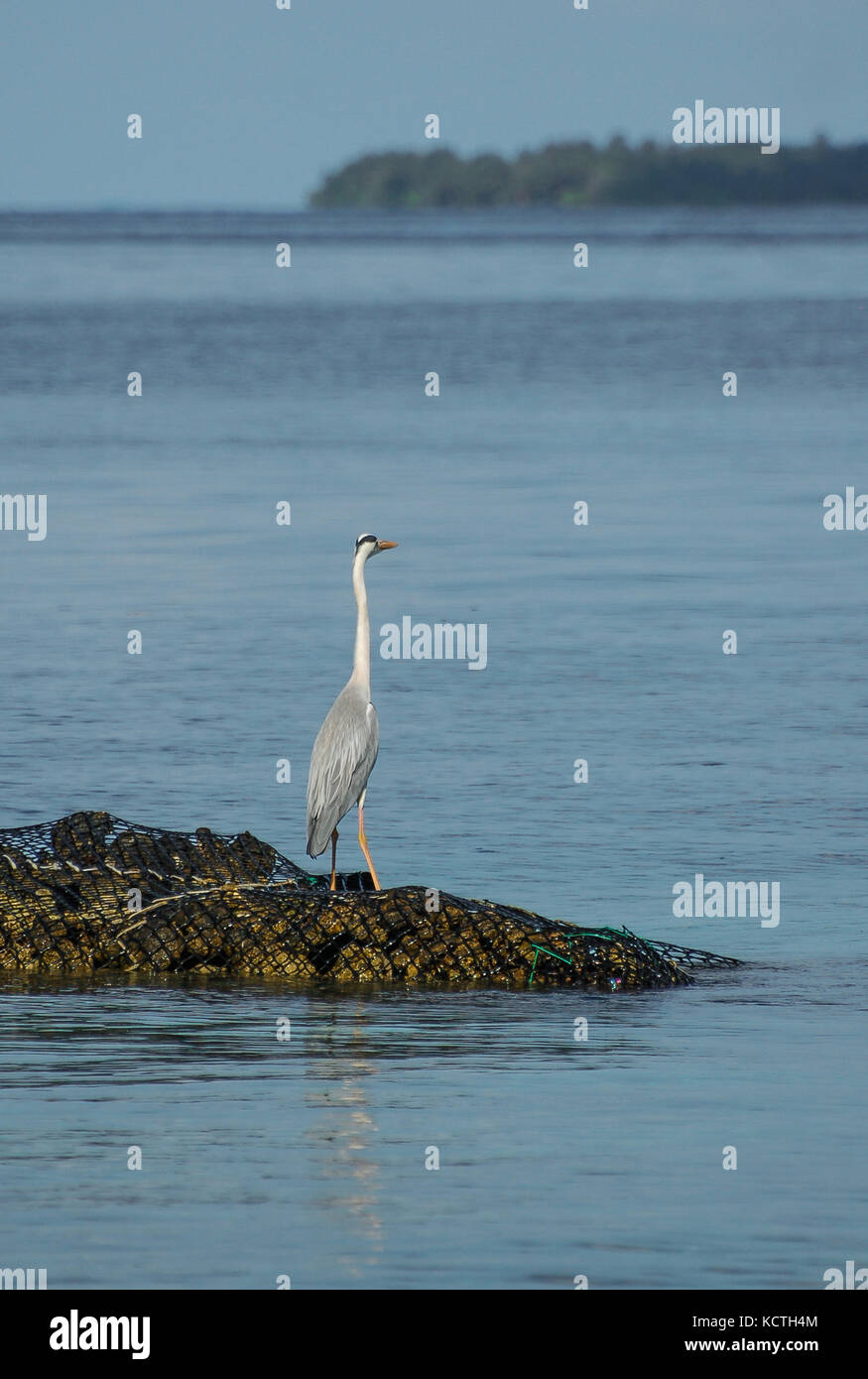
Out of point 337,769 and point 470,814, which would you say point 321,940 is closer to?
point 337,769

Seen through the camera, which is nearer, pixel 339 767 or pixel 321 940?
pixel 321 940

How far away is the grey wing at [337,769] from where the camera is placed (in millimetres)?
16719

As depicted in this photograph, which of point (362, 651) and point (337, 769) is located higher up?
point (362, 651)

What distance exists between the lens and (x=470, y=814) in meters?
20.5

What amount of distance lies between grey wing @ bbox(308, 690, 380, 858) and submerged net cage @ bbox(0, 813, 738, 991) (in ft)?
2.42

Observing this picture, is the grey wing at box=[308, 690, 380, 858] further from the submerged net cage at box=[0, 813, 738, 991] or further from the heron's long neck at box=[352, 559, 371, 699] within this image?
the submerged net cage at box=[0, 813, 738, 991]

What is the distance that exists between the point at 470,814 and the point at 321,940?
17.2 ft

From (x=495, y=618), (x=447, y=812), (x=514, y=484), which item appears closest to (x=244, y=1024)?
(x=447, y=812)

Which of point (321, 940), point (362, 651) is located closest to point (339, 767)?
point (362, 651)

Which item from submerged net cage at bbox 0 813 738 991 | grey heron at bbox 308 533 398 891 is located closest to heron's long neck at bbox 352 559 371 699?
grey heron at bbox 308 533 398 891

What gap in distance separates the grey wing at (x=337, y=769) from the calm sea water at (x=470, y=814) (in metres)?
1.66

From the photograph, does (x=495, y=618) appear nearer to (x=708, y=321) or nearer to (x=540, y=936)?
(x=540, y=936)

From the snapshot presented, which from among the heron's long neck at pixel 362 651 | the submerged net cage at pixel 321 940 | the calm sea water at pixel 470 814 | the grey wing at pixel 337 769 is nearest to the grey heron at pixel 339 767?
the grey wing at pixel 337 769
